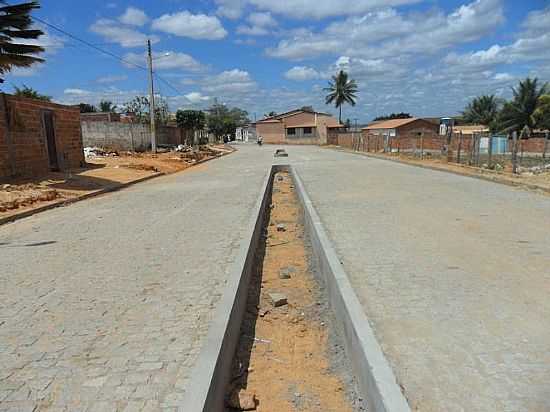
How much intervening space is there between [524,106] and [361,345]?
60192mm

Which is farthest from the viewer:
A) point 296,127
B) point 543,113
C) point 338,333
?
point 296,127

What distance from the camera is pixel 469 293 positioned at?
458 centimetres

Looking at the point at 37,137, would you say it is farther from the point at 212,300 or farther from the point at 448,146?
the point at 448,146

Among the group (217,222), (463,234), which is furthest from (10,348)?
(463,234)

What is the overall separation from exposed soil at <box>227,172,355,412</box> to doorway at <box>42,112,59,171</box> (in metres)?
14.3

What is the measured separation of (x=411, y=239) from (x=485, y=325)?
3167 millimetres

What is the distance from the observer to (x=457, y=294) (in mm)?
4562

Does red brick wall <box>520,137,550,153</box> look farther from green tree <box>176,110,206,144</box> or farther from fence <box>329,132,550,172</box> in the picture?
green tree <box>176,110,206,144</box>

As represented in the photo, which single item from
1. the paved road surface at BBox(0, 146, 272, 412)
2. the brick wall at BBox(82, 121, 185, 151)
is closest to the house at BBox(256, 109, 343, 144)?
the brick wall at BBox(82, 121, 185, 151)

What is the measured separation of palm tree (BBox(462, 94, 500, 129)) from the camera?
234 ft

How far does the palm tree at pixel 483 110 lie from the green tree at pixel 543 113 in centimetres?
1716

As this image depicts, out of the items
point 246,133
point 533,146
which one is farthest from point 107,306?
point 246,133

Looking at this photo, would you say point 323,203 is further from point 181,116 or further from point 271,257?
point 181,116

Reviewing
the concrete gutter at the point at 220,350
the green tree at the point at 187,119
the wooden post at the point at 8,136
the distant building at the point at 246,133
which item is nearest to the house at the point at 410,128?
the distant building at the point at 246,133
